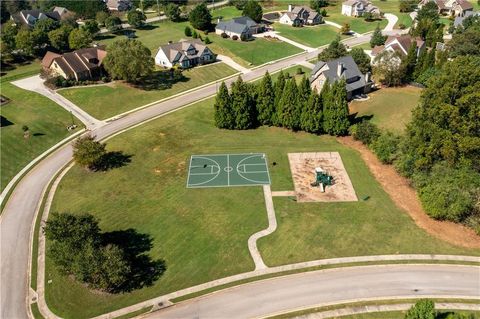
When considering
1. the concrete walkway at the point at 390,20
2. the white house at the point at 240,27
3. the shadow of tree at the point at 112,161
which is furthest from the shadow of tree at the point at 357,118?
the concrete walkway at the point at 390,20

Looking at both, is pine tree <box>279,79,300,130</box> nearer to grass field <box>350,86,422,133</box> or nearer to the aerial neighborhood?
the aerial neighborhood

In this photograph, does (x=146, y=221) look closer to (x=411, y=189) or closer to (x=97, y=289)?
(x=97, y=289)

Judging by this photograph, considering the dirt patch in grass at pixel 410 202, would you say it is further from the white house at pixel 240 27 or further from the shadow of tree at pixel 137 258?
the white house at pixel 240 27

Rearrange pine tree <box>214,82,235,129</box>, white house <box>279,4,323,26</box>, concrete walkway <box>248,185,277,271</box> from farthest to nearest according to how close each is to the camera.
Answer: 1. white house <box>279,4,323,26</box>
2. pine tree <box>214,82,235,129</box>
3. concrete walkway <box>248,185,277,271</box>

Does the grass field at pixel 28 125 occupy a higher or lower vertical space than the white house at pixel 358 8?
lower

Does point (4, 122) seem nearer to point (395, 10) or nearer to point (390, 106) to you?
point (390, 106)

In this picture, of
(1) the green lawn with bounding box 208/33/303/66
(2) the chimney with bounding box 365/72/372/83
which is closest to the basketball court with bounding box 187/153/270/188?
(2) the chimney with bounding box 365/72/372/83
